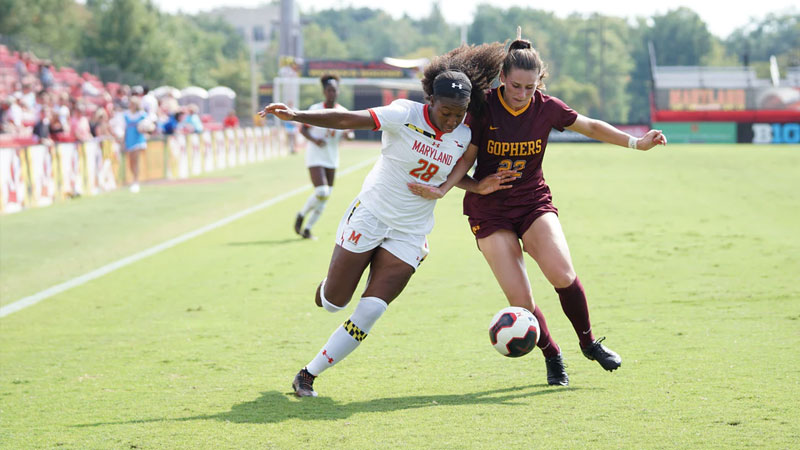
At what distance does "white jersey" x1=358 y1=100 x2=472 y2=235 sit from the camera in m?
5.64

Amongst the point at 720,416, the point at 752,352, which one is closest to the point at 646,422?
the point at 720,416

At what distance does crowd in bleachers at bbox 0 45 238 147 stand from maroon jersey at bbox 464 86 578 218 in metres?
15.0

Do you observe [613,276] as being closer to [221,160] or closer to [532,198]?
[532,198]

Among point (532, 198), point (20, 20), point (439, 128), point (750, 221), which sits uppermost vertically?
point (20, 20)

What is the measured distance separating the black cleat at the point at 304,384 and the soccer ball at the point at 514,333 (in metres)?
1.08

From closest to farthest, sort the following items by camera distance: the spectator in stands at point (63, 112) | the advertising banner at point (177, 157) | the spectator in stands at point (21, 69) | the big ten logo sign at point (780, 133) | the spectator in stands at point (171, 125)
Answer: the spectator in stands at point (63, 112)
the advertising banner at point (177, 157)
the spectator in stands at point (171, 125)
the spectator in stands at point (21, 69)
the big ten logo sign at point (780, 133)

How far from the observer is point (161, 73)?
78875 mm

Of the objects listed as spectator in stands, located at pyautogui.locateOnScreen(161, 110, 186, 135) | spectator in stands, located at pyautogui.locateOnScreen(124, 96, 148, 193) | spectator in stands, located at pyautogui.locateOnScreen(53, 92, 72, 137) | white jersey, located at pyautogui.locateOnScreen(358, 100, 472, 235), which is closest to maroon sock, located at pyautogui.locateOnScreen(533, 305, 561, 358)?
white jersey, located at pyautogui.locateOnScreen(358, 100, 472, 235)

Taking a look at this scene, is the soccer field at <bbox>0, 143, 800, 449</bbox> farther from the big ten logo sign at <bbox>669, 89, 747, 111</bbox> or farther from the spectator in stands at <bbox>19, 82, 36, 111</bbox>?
the big ten logo sign at <bbox>669, 89, 747, 111</bbox>

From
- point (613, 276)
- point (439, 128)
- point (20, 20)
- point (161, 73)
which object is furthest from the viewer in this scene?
point (161, 73)

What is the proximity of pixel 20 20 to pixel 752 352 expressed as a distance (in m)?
69.9

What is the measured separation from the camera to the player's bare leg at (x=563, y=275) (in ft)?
19.4

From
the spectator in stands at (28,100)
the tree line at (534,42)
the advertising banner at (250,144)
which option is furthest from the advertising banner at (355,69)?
the spectator in stands at (28,100)

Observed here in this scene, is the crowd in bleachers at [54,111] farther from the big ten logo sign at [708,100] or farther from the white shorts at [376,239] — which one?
the big ten logo sign at [708,100]
